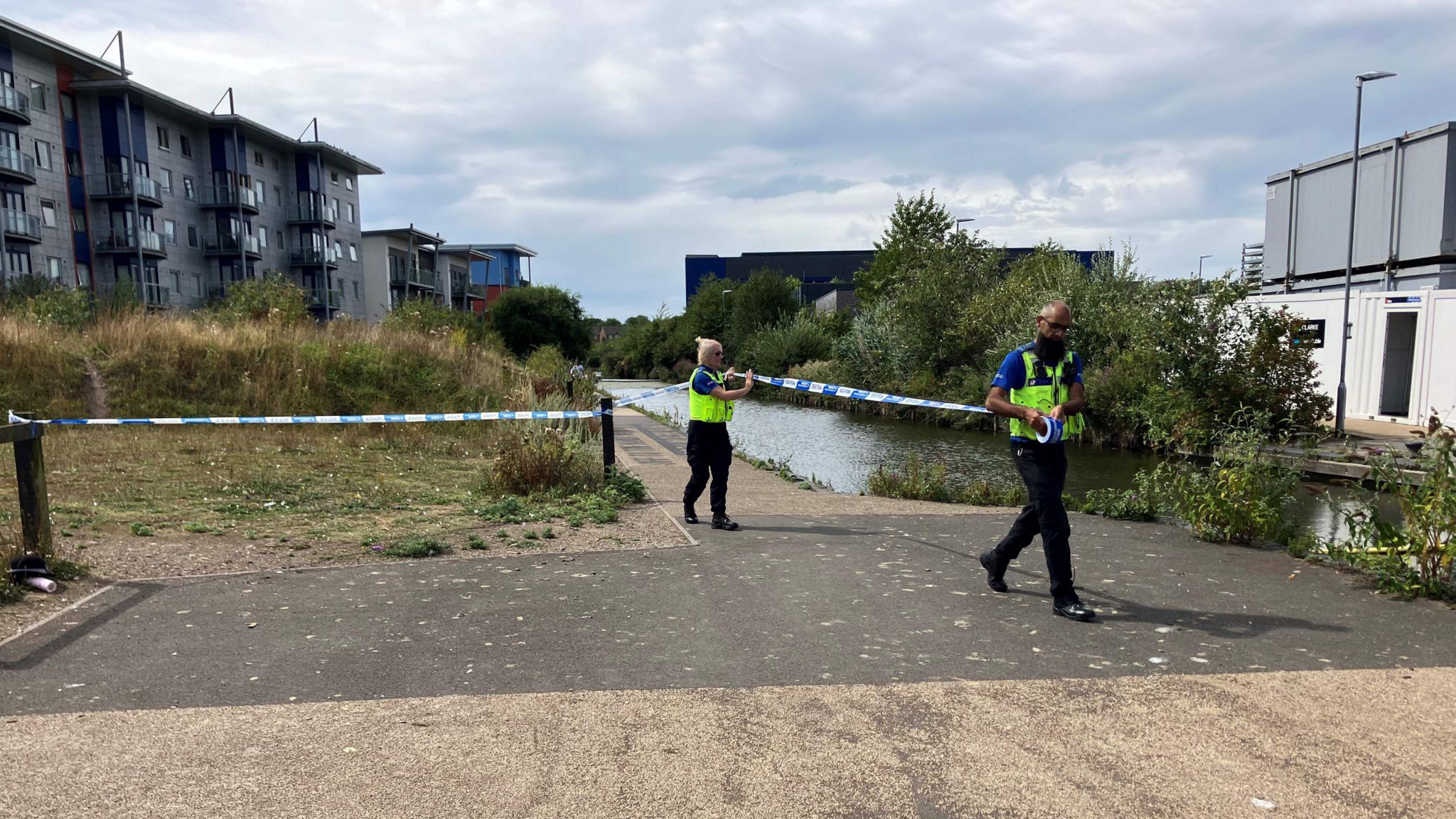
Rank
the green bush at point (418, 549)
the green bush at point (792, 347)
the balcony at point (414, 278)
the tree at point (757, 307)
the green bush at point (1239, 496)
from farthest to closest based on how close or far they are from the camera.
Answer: the balcony at point (414, 278), the tree at point (757, 307), the green bush at point (792, 347), the green bush at point (1239, 496), the green bush at point (418, 549)

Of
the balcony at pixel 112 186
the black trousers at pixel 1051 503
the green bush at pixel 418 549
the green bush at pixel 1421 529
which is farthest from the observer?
the balcony at pixel 112 186

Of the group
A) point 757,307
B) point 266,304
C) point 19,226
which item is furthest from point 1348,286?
point 19,226

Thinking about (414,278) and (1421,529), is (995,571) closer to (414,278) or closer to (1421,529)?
(1421,529)

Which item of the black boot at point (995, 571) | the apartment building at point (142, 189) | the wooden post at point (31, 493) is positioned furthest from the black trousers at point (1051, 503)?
the apartment building at point (142, 189)

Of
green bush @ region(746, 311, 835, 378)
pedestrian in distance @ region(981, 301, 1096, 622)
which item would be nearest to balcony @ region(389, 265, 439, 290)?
green bush @ region(746, 311, 835, 378)

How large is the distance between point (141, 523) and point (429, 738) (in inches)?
210

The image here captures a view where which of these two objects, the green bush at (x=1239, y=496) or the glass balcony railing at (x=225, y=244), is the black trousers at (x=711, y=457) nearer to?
the green bush at (x=1239, y=496)

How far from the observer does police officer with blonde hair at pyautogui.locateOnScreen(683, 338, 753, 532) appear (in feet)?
26.2

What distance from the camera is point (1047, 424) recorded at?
5.40 meters

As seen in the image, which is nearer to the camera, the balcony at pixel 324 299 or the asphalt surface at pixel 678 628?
the asphalt surface at pixel 678 628

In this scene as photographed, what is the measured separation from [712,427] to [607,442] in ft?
6.77

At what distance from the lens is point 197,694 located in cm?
412

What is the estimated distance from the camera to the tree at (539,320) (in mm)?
47188

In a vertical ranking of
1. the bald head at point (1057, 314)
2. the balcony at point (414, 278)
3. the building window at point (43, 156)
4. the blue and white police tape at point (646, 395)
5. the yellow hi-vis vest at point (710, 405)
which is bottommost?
the blue and white police tape at point (646, 395)
